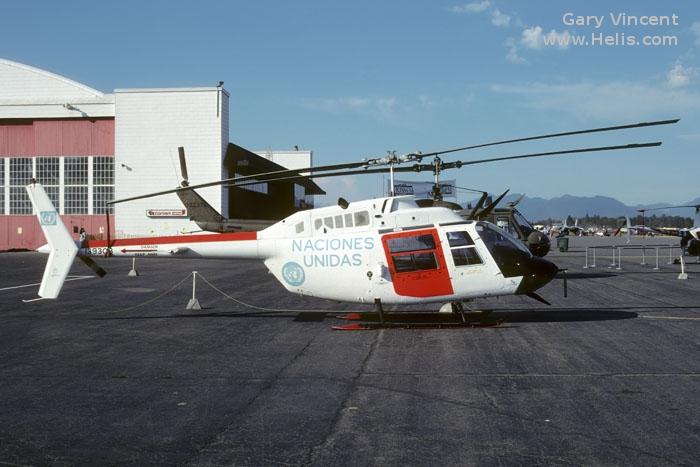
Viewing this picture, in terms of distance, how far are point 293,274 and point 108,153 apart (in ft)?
145

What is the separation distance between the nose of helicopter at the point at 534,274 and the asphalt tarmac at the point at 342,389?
1.02 metres

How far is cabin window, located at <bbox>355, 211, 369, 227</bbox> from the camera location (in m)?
15.2

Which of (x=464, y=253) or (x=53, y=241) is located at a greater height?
(x=53, y=241)

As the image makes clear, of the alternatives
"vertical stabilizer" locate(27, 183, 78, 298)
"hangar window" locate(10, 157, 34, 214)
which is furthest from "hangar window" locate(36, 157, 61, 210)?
"vertical stabilizer" locate(27, 183, 78, 298)

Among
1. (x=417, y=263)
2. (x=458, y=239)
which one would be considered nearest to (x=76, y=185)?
(x=417, y=263)

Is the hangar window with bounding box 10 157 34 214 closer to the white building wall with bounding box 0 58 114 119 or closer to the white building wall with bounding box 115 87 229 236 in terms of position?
the white building wall with bounding box 0 58 114 119

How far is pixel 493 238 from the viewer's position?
14.7 meters

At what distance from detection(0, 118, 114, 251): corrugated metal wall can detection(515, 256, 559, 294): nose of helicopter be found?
4654 cm

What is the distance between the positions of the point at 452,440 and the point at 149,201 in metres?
49.1

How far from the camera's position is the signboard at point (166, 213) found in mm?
51625

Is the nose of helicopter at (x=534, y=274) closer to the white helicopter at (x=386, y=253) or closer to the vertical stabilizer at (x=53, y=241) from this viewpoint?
the white helicopter at (x=386, y=253)

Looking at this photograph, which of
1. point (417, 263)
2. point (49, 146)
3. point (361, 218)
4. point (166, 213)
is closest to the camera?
point (417, 263)

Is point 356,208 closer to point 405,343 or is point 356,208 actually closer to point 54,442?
point 405,343

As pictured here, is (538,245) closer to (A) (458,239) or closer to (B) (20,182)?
(A) (458,239)
